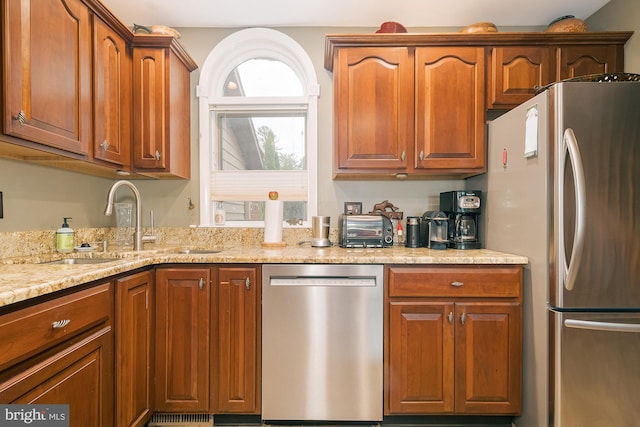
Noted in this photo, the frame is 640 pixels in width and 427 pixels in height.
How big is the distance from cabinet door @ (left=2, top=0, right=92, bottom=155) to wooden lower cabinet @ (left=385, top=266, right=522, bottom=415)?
178cm

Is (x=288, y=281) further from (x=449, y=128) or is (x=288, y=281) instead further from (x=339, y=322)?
(x=449, y=128)

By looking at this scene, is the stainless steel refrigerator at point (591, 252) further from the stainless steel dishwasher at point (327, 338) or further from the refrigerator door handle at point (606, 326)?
the stainless steel dishwasher at point (327, 338)

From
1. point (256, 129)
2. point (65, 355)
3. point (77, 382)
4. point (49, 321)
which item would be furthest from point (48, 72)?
point (256, 129)

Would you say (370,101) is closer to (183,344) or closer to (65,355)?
(183,344)

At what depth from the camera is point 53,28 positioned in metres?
1.57

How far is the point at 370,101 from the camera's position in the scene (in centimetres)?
226

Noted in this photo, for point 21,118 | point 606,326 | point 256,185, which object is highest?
point 21,118

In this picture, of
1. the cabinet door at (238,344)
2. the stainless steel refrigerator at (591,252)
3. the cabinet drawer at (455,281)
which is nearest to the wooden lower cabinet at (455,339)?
the cabinet drawer at (455,281)

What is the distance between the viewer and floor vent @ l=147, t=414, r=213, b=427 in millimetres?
1966

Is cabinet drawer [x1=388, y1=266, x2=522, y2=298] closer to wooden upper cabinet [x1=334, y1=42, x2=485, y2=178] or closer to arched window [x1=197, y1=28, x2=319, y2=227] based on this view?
wooden upper cabinet [x1=334, y1=42, x2=485, y2=178]

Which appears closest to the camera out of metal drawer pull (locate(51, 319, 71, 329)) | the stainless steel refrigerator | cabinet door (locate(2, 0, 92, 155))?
metal drawer pull (locate(51, 319, 71, 329))

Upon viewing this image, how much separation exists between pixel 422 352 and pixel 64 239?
6.93 ft

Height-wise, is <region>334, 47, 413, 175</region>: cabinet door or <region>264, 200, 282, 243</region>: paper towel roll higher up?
<region>334, 47, 413, 175</region>: cabinet door

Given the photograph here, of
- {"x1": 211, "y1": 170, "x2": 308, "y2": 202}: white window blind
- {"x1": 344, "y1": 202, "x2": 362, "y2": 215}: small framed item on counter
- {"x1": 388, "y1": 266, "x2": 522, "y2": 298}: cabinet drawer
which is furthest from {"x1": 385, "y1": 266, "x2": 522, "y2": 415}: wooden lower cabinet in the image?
{"x1": 211, "y1": 170, "x2": 308, "y2": 202}: white window blind
